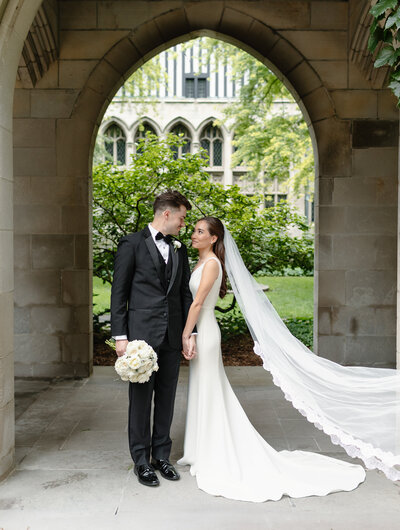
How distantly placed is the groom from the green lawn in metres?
7.85

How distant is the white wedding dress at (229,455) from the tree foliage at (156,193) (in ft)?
15.9

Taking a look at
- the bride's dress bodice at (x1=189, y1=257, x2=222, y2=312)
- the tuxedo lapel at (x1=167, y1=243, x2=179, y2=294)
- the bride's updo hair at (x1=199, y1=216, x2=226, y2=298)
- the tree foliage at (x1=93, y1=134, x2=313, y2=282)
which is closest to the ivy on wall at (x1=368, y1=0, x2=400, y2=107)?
the bride's updo hair at (x1=199, y1=216, x2=226, y2=298)

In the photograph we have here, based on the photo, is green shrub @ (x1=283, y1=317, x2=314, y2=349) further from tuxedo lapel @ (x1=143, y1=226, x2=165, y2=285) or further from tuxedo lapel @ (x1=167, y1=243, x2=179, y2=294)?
tuxedo lapel @ (x1=143, y1=226, x2=165, y2=285)

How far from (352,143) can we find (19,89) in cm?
425

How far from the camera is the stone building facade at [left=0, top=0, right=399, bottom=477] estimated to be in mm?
6984

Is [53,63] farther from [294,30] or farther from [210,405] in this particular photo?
[210,405]

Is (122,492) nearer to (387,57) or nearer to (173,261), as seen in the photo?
(173,261)

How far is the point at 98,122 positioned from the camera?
23.6 feet

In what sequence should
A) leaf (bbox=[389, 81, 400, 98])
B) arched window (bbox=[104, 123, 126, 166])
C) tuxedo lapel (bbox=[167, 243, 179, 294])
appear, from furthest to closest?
arched window (bbox=[104, 123, 126, 166]) → tuxedo lapel (bbox=[167, 243, 179, 294]) → leaf (bbox=[389, 81, 400, 98])

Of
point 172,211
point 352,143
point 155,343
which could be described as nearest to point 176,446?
point 155,343

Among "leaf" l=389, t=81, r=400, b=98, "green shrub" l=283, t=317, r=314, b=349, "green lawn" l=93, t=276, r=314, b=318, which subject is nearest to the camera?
"leaf" l=389, t=81, r=400, b=98

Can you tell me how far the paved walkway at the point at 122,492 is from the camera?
3406mm

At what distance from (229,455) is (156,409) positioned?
Answer: 2.13ft

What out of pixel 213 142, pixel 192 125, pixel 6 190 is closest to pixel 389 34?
pixel 6 190
